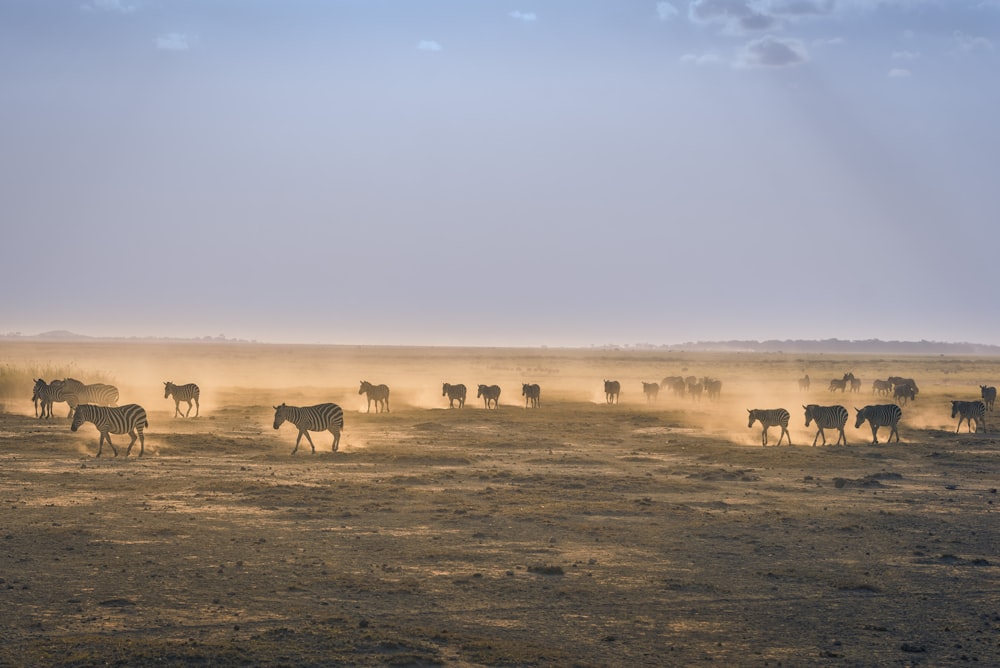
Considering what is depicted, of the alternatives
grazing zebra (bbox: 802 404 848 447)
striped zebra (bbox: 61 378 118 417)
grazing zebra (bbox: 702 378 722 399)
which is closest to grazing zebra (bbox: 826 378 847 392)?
Answer: grazing zebra (bbox: 702 378 722 399)

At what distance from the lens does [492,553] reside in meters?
16.1

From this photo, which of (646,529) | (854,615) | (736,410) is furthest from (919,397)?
(854,615)

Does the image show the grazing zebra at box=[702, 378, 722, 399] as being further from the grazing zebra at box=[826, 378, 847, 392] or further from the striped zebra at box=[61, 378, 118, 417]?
the striped zebra at box=[61, 378, 118, 417]

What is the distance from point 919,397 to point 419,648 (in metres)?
58.1

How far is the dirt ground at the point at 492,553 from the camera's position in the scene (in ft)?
37.1

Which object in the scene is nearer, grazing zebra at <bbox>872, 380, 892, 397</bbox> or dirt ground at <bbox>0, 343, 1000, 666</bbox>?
dirt ground at <bbox>0, 343, 1000, 666</bbox>

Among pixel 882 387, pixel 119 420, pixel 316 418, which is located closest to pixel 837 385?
pixel 882 387

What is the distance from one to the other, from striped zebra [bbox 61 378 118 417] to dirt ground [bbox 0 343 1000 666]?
23.2 feet

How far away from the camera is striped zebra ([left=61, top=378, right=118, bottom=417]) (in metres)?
39.1

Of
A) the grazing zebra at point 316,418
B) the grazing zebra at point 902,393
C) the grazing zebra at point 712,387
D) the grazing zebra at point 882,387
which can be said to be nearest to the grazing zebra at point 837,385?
the grazing zebra at point 882,387

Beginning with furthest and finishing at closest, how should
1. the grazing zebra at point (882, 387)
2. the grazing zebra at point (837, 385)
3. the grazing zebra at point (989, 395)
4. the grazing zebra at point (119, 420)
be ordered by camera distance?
the grazing zebra at point (837, 385)
the grazing zebra at point (882, 387)
the grazing zebra at point (989, 395)
the grazing zebra at point (119, 420)

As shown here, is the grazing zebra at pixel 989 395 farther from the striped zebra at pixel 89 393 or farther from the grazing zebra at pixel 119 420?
the striped zebra at pixel 89 393

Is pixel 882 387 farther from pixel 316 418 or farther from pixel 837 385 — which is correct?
pixel 316 418

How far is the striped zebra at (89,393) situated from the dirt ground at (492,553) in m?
7.06
